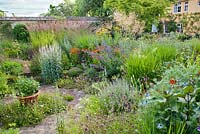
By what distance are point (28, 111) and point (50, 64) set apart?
2.45 meters

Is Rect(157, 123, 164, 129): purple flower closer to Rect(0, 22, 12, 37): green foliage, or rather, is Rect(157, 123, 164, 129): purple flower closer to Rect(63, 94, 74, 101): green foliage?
Rect(63, 94, 74, 101): green foliage

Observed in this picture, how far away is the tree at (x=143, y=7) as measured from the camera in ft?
47.4

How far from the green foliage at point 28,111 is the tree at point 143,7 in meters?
10.9

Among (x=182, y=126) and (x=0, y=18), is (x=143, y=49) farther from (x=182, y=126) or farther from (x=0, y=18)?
Result: (x=0, y=18)

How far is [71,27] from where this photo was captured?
900cm

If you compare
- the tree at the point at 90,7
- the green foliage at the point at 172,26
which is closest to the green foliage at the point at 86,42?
the green foliage at the point at 172,26

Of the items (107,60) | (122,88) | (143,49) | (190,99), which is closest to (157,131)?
(190,99)

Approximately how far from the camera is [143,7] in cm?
1460

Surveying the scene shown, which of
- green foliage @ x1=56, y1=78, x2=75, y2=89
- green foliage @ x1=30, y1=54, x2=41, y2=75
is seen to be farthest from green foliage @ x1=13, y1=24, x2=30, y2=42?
green foliage @ x1=56, y1=78, x2=75, y2=89

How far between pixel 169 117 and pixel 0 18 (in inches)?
391

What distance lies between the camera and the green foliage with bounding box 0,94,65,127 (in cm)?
390

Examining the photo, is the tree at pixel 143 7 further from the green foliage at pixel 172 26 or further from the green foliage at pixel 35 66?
the green foliage at pixel 35 66

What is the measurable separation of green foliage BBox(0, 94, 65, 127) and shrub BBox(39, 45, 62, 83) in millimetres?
1866

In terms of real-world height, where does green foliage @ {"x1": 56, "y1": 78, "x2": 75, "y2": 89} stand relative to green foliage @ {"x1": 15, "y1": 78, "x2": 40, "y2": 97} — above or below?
below
